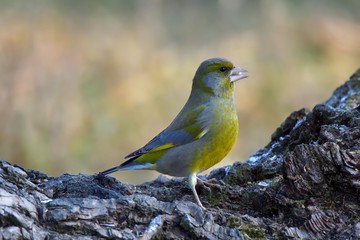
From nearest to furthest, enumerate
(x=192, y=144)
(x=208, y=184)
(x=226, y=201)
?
(x=226, y=201), (x=208, y=184), (x=192, y=144)

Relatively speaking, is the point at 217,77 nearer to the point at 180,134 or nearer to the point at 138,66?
the point at 180,134

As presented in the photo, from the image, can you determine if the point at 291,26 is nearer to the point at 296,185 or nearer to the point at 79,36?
the point at 79,36

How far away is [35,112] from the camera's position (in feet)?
40.1

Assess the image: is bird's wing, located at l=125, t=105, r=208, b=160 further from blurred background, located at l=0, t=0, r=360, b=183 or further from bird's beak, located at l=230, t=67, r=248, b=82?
blurred background, located at l=0, t=0, r=360, b=183

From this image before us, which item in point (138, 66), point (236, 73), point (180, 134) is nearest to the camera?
point (180, 134)

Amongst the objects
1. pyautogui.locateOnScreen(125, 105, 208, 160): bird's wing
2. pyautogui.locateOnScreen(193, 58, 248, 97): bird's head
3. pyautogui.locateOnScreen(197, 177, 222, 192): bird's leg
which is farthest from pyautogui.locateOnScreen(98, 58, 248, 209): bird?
pyautogui.locateOnScreen(197, 177, 222, 192): bird's leg

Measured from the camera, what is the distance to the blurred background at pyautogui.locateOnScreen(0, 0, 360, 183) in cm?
1227

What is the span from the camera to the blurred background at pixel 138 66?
1227cm

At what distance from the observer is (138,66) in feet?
46.7

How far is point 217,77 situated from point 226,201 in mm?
1648

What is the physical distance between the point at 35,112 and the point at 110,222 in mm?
9067

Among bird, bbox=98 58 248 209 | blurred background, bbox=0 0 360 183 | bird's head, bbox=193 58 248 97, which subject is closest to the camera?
bird, bbox=98 58 248 209

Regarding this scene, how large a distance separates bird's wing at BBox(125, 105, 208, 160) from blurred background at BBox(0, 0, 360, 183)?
6.51 meters


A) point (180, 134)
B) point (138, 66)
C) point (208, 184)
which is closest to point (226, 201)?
point (208, 184)
